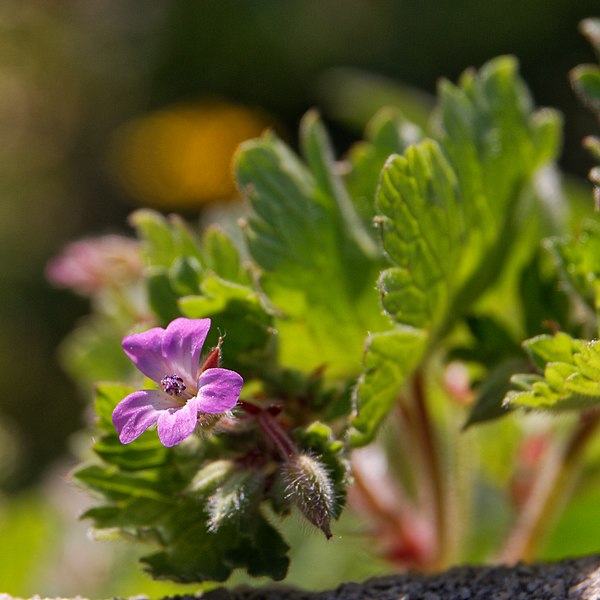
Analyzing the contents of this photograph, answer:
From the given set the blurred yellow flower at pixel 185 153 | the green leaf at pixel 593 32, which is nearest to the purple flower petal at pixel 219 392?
the green leaf at pixel 593 32

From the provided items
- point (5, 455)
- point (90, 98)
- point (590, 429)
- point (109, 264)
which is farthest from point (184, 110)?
point (590, 429)

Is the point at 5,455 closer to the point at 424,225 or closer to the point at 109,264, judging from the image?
the point at 109,264

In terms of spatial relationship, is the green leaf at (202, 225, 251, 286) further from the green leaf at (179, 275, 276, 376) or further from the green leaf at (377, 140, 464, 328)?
the green leaf at (377, 140, 464, 328)

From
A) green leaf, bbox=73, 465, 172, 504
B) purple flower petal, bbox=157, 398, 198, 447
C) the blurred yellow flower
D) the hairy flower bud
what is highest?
the blurred yellow flower

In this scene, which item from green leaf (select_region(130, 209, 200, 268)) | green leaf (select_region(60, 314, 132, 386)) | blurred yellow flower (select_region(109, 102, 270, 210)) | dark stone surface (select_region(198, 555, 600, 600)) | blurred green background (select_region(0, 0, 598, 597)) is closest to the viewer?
dark stone surface (select_region(198, 555, 600, 600))

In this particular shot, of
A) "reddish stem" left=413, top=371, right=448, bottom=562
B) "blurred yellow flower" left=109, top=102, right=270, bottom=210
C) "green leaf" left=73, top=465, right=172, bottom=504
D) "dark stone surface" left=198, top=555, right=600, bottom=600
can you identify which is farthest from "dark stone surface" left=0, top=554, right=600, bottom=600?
"blurred yellow flower" left=109, top=102, right=270, bottom=210

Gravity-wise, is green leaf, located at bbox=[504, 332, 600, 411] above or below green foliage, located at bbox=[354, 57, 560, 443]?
below

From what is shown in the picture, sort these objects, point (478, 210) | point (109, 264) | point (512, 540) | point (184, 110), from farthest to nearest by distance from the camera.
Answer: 1. point (184, 110)
2. point (109, 264)
3. point (512, 540)
4. point (478, 210)
